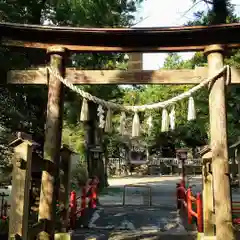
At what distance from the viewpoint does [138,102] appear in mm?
31641

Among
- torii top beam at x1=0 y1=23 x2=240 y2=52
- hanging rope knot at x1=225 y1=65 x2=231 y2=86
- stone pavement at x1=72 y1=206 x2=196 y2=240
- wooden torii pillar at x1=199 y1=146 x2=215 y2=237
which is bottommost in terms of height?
stone pavement at x1=72 y1=206 x2=196 y2=240

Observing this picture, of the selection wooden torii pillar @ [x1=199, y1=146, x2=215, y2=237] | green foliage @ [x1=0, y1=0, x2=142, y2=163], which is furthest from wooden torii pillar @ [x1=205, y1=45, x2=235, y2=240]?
green foliage @ [x1=0, y1=0, x2=142, y2=163]

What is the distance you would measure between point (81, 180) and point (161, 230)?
1095 cm

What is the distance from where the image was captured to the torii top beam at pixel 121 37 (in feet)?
18.8

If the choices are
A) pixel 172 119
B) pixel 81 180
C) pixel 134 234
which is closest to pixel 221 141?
pixel 172 119

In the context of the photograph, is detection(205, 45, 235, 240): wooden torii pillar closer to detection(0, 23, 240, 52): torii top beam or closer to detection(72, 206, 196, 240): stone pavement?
detection(0, 23, 240, 52): torii top beam

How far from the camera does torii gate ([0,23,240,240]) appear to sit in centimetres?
548

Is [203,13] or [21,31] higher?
[203,13]

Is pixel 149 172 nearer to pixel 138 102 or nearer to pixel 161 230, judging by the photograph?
pixel 138 102

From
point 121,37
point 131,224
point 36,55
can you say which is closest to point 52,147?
point 121,37

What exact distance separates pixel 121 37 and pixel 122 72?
621mm

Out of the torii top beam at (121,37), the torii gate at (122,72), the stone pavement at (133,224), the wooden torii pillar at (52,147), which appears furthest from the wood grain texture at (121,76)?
→ the stone pavement at (133,224)

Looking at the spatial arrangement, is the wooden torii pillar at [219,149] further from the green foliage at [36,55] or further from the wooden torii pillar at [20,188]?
the green foliage at [36,55]

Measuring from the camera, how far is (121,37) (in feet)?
19.4
